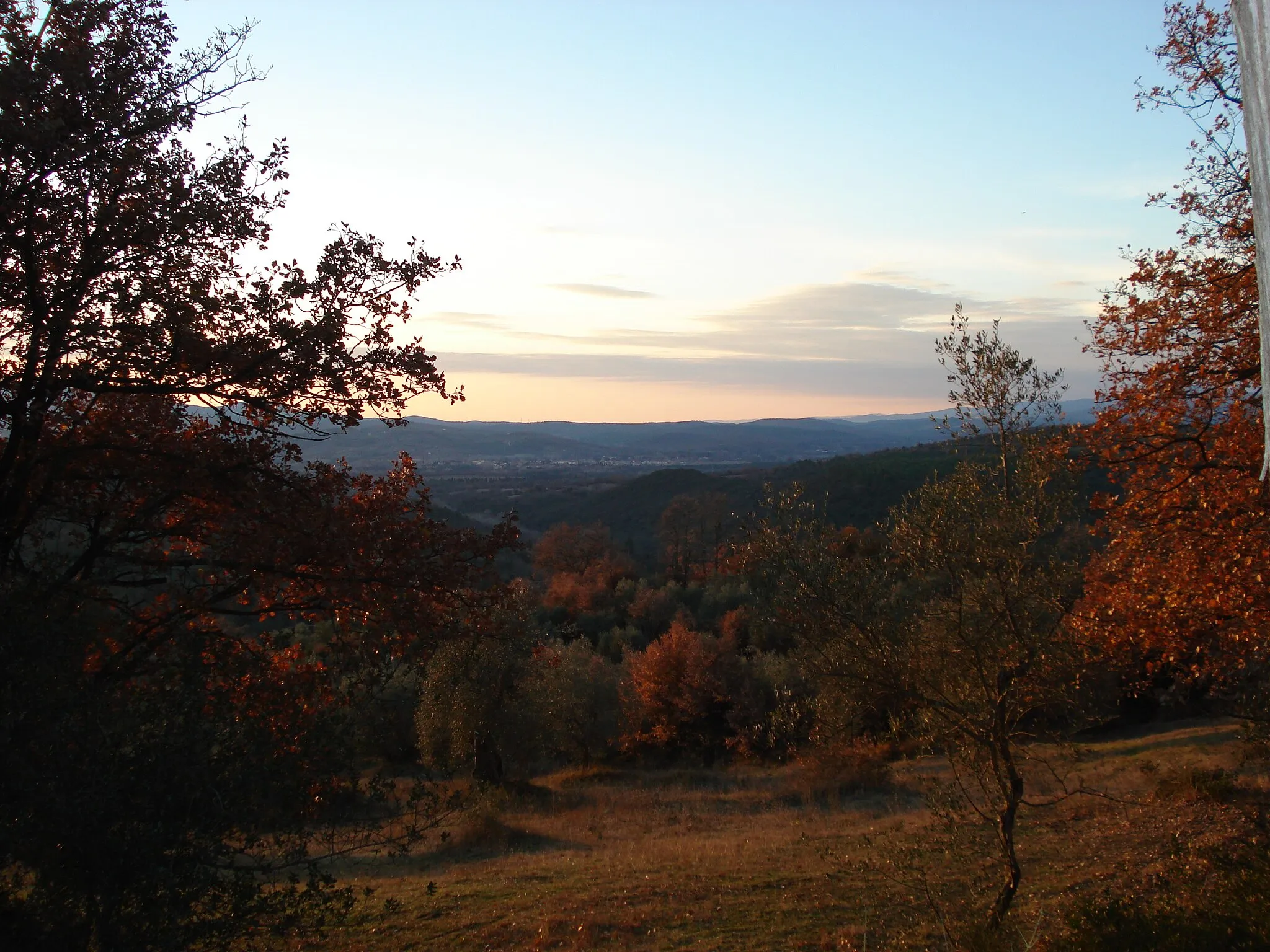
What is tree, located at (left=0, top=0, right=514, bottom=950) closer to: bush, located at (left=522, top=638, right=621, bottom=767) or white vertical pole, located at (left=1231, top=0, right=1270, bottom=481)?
white vertical pole, located at (left=1231, top=0, right=1270, bottom=481)

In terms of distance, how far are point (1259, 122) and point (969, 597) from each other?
7639mm

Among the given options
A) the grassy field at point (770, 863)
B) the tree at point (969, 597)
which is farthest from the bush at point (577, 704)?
the tree at point (969, 597)

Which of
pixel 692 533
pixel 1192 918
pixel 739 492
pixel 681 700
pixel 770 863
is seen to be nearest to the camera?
pixel 1192 918

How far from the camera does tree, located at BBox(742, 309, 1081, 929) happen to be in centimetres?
898

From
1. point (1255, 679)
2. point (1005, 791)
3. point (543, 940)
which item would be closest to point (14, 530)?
point (543, 940)

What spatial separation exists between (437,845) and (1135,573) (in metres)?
18.8

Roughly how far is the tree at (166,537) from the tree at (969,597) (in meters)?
3.80

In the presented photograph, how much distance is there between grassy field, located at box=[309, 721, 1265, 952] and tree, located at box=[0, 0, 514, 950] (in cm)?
190

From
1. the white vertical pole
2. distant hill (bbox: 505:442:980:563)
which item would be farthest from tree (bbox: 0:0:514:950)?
distant hill (bbox: 505:442:980:563)

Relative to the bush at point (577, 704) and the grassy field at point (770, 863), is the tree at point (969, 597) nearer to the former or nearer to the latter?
the grassy field at point (770, 863)

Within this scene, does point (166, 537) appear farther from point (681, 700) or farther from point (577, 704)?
point (681, 700)

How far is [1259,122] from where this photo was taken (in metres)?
2.26

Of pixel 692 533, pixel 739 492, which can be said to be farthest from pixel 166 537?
pixel 739 492

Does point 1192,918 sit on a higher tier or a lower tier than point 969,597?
lower
